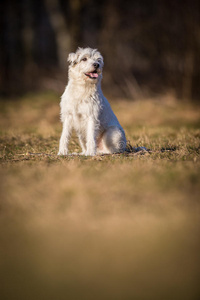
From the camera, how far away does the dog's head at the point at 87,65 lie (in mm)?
6215

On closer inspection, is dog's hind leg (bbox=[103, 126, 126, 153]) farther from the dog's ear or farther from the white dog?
the dog's ear

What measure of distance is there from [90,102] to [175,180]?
2215mm

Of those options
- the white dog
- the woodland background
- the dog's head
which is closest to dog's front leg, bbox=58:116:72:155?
the white dog

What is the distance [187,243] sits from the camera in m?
3.47

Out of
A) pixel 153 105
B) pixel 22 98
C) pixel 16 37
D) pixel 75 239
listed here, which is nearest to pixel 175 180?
pixel 75 239

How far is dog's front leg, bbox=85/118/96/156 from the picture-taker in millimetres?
6328

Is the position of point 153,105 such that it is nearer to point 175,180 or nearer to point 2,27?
point 175,180

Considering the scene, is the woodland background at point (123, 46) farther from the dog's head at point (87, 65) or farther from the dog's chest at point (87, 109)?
the dog's chest at point (87, 109)

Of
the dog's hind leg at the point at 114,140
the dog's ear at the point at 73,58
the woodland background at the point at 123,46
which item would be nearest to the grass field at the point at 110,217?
the dog's hind leg at the point at 114,140

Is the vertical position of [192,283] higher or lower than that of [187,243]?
lower

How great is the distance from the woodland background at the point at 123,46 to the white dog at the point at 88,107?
10673 mm

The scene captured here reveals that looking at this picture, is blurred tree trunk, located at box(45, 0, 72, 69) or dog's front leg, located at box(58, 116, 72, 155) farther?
blurred tree trunk, located at box(45, 0, 72, 69)

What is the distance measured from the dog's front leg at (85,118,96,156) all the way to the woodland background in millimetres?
11007

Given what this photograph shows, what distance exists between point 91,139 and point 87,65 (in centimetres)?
120
